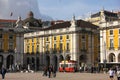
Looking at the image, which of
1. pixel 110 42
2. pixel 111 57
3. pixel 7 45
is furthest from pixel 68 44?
pixel 111 57

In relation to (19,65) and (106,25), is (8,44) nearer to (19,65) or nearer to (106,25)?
(19,65)

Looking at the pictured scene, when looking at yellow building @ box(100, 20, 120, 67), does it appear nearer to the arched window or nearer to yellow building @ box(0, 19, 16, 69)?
the arched window

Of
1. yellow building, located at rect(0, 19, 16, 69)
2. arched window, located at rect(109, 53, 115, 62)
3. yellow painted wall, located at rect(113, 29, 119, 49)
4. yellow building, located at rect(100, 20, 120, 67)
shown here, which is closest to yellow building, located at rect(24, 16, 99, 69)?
yellow building, located at rect(100, 20, 120, 67)

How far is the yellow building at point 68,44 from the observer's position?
101 meters

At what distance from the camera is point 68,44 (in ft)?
340

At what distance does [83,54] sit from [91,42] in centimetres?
450

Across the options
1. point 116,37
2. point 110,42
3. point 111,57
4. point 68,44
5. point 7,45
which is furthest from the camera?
point 68,44

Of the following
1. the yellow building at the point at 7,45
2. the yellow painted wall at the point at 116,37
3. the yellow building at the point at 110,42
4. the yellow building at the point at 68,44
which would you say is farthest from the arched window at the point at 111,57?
the yellow building at the point at 7,45

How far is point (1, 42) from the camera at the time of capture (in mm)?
102188

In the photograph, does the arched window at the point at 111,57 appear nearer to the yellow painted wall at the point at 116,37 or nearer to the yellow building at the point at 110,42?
the yellow building at the point at 110,42

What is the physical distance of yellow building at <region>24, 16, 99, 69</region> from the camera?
333ft

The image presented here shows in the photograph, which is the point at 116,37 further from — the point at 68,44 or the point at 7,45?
the point at 7,45

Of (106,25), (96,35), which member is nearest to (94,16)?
(96,35)

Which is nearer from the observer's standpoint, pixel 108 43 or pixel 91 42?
pixel 108 43
